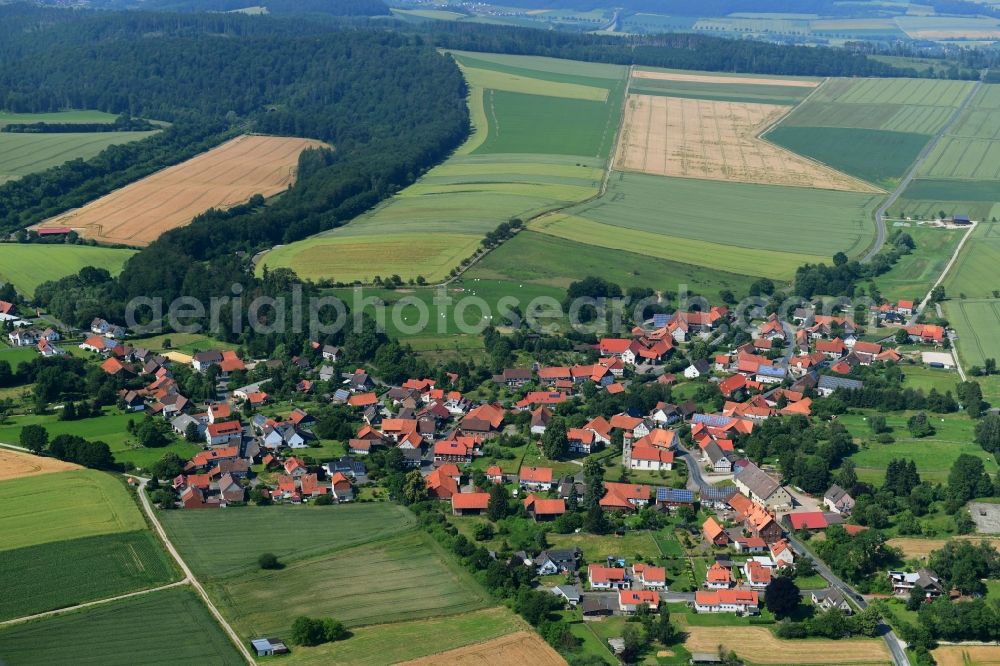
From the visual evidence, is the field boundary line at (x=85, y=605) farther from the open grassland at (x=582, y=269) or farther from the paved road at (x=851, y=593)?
the open grassland at (x=582, y=269)

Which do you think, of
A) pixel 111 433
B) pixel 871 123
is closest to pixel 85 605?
pixel 111 433

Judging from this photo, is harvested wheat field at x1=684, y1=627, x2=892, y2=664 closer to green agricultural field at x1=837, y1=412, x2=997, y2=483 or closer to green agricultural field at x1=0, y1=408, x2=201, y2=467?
green agricultural field at x1=837, y1=412, x2=997, y2=483

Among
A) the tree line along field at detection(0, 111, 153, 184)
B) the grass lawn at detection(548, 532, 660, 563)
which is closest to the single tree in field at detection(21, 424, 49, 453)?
the grass lawn at detection(548, 532, 660, 563)

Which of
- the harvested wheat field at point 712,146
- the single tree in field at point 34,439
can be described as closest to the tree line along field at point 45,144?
the harvested wheat field at point 712,146

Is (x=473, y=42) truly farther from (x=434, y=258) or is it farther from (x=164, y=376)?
(x=164, y=376)

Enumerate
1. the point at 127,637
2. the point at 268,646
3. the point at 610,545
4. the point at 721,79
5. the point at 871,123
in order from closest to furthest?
the point at 268,646
the point at 127,637
the point at 610,545
the point at 871,123
the point at 721,79

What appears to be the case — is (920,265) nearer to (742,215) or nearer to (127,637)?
(742,215)
